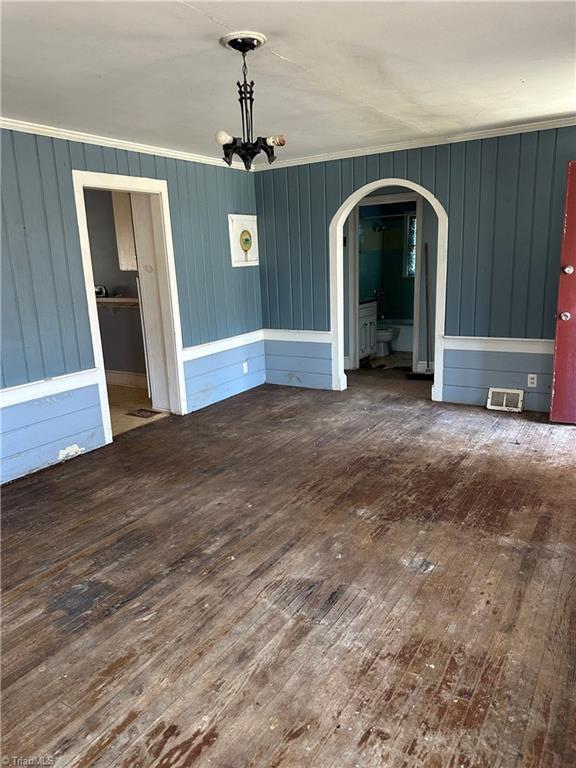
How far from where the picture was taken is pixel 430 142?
484 cm

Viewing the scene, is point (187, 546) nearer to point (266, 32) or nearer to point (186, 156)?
point (266, 32)

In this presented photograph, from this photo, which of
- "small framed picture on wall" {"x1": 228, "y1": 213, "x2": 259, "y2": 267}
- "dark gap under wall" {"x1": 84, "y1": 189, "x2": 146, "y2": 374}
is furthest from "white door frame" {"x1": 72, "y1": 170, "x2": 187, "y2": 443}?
"dark gap under wall" {"x1": 84, "y1": 189, "x2": 146, "y2": 374}

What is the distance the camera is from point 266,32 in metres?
2.35

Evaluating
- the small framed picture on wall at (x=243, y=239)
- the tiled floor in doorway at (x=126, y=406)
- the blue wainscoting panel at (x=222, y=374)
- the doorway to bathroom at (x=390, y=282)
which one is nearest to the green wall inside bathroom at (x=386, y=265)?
the doorway to bathroom at (x=390, y=282)

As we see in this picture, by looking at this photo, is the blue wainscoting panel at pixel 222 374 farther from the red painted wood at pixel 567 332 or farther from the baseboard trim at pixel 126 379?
the red painted wood at pixel 567 332

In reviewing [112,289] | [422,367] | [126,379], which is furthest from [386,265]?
[126,379]

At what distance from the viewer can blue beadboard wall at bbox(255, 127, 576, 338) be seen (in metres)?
4.49

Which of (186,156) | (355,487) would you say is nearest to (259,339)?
(186,156)

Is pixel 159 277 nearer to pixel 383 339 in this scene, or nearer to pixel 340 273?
pixel 340 273

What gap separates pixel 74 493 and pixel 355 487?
189 centimetres

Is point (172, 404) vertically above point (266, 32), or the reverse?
point (266, 32)

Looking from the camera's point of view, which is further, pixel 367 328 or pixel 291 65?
pixel 367 328

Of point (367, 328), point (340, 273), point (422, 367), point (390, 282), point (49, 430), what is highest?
point (340, 273)

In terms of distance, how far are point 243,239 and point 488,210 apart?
8.27ft
